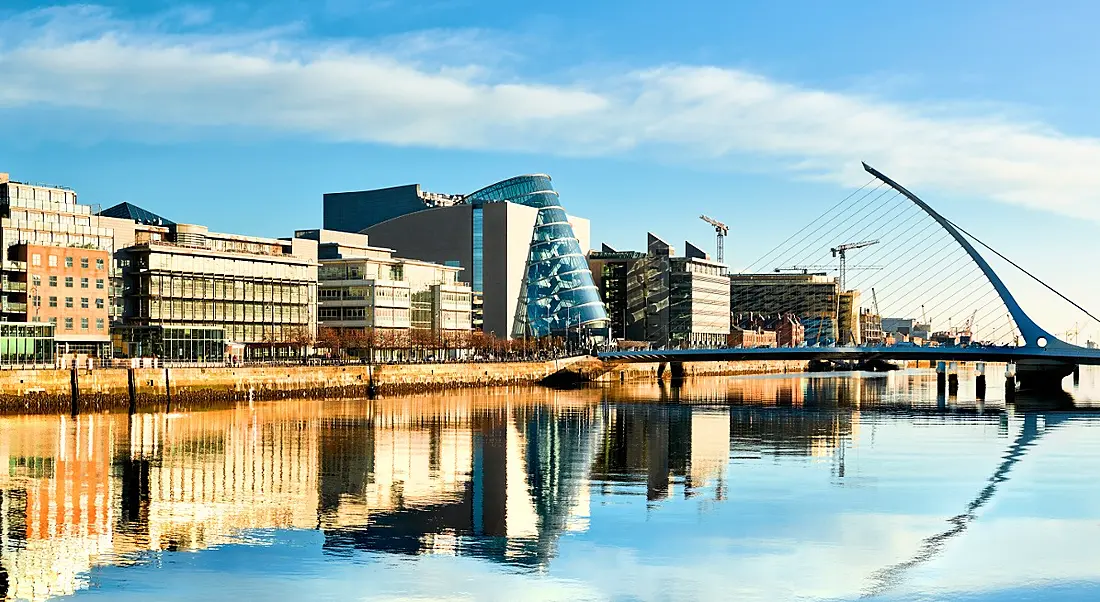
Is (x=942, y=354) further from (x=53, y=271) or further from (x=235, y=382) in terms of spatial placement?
(x=53, y=271)

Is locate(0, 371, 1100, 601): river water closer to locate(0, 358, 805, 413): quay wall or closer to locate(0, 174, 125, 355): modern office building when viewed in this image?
locate(0, 358, 805, 413): quay wall

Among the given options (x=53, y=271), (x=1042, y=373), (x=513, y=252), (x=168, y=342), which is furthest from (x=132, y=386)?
(x=513, y=252)

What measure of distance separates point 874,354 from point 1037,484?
165ft

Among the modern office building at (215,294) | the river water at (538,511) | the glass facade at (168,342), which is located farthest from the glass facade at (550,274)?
the river water at (538,511)

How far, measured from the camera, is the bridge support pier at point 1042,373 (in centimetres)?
8981

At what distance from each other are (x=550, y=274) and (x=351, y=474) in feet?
341

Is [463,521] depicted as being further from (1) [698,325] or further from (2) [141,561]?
(1) [698,325]

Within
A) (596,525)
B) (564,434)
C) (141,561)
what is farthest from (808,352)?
(141,561)

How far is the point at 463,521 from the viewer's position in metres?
29.4

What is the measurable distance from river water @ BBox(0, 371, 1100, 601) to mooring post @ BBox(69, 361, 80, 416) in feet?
15.4

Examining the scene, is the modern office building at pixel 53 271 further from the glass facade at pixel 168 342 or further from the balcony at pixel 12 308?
the glass facade at pixel 168 342

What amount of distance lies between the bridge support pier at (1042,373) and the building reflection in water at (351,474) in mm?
28300

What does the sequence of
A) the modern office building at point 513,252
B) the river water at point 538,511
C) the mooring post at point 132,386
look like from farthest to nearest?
the modern office building at point 513,252
the mooring post at point 132,386
the river water at point 538,511

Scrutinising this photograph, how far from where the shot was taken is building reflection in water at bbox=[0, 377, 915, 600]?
88.1 ft
